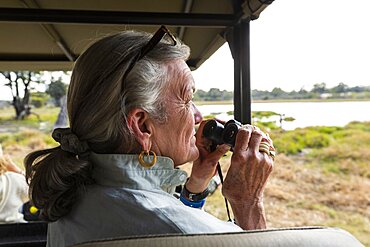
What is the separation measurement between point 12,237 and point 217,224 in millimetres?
1648

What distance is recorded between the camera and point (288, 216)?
150 inches

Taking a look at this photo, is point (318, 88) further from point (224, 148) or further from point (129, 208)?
point (129, 208)

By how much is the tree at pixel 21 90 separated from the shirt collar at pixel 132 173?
3.59 metres

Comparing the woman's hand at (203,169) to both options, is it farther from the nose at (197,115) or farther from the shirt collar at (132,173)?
the shirt collar at (132,173)

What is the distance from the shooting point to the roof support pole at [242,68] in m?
1.83

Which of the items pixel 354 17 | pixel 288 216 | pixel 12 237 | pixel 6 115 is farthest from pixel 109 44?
pixel 6 115

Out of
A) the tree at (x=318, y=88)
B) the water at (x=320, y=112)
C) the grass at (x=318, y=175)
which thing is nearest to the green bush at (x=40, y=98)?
the grass at (x=318, y=175)

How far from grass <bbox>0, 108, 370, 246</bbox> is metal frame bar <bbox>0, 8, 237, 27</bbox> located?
60.7 inches

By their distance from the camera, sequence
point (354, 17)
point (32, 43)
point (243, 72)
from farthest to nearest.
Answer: point (354, 17)
point (32, 43)
point (243, 72)

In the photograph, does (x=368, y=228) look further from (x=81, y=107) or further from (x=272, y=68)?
(x=81, y=107)

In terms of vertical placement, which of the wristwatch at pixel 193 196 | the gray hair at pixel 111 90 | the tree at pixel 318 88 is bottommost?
→ the wristwatch at pixel 193 196

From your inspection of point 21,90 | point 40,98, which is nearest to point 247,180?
point 21,90

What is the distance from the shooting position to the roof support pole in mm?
1833

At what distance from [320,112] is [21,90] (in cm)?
294
